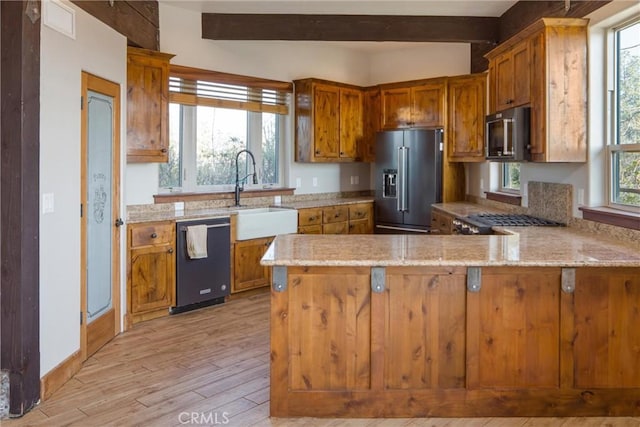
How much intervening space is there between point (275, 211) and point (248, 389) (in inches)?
99.4

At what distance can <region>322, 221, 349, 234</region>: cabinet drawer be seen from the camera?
576 centimetres

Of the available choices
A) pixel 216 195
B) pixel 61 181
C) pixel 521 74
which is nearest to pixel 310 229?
pixel 216 195

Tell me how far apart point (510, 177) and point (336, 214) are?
1.96 meters

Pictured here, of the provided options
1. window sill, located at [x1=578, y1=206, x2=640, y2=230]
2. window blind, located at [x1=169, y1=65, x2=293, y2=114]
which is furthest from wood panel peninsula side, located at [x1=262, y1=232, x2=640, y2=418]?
window blind, located at [x1=169, y1=65, x2=293, y2=114]

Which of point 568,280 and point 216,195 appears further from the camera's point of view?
point 216,195

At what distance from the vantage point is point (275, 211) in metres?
5.30

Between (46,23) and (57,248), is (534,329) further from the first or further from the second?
(46,23)

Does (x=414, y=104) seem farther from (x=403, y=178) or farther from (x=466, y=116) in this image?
(x=403, y=178)

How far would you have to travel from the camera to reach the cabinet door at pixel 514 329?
2594 millimetres

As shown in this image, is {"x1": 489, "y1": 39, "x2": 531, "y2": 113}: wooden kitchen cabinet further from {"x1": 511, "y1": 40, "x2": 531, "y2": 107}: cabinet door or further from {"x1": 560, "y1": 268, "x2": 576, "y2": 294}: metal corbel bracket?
{"x1": 560, "y1": 268, "x2": 576, "y2": 294}: metal corbel bracket

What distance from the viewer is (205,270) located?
4.66 meters

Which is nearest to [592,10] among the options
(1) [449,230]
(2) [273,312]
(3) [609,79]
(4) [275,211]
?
(3) [609,79]

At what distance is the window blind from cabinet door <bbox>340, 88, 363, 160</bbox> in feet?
2.32
